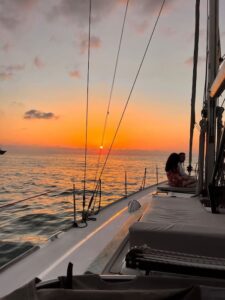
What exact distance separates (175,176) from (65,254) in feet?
13.8

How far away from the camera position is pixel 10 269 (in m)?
3.39

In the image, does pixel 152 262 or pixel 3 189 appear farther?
pixel 3 189

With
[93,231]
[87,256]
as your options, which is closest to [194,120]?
[93,231]

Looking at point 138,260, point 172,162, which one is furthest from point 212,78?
point 138,260

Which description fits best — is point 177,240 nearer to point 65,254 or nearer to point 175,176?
point 65,254

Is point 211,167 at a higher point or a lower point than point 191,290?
higher

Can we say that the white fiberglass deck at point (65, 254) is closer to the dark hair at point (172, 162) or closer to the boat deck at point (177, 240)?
the boat deck at point (177, 240)

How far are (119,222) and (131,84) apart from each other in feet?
8.39

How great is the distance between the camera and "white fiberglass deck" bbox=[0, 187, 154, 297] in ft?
10.4

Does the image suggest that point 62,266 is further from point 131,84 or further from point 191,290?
point 131,84

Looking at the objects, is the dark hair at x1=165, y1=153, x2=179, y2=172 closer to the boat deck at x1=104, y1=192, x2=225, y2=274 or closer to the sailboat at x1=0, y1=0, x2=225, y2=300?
the sailboat at x1=0, y1=0, x2=225, y2=300

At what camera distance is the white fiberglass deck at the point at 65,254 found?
316cm

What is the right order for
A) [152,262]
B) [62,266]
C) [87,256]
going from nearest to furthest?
[152,262], [62,266], [87,256]

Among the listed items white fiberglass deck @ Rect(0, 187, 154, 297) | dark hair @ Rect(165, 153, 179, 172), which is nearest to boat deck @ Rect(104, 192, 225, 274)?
white fiberglass deck @ Rect(0, 187, 154, 297)
